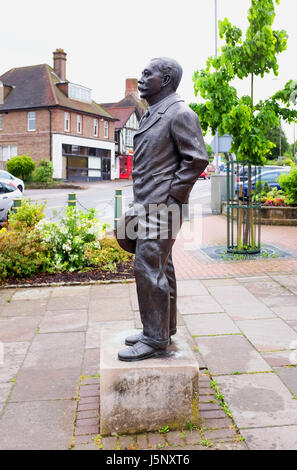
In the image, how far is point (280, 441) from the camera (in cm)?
303

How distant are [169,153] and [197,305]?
3281mm

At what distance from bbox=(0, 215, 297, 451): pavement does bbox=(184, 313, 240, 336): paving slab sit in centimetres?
1

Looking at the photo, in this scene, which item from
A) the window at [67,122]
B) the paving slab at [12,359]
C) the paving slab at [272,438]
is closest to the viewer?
the paving slab at [272,438]

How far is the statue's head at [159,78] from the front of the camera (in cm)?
338

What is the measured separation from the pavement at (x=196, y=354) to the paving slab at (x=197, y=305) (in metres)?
0.01

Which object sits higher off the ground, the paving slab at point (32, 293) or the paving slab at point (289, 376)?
the paving slab at point (32, 293)

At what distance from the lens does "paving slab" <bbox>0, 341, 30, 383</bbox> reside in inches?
164

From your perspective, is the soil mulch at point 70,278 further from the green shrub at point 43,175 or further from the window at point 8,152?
the window at point 8,152

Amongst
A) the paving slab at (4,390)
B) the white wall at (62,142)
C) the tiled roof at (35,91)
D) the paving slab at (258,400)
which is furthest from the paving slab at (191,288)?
the tiled roof at (35,91)

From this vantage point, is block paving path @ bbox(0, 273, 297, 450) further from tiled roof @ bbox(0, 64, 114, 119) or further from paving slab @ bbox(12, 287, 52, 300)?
tiled roof @ bbox(0, 64, 114, 119)

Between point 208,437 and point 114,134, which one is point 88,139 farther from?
point 208,437

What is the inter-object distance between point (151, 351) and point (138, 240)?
79cm

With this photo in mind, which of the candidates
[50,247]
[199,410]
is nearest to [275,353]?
[199,410]

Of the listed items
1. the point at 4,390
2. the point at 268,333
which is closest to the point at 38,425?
the point at 4,390
